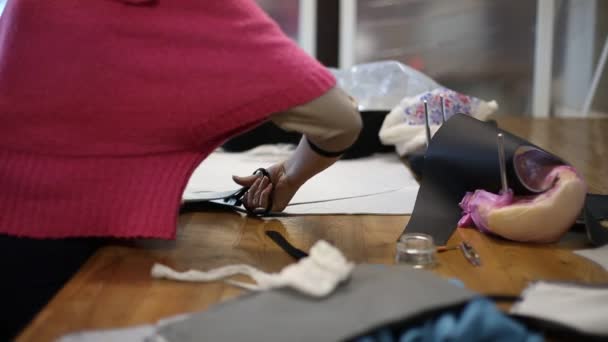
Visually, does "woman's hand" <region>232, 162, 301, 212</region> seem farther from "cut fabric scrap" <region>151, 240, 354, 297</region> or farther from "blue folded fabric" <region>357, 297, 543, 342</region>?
"blue folded fabric" <region>357, 297, 543, 342</region>

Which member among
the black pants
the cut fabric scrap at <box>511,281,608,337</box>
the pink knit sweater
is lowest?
the black pants

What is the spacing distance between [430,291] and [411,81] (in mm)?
1789

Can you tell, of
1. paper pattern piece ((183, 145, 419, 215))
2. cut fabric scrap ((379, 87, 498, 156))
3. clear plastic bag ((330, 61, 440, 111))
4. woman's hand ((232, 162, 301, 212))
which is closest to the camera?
woman's hand ((232, 162, 301, 212))

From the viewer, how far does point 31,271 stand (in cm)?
110

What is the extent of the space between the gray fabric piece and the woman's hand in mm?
549

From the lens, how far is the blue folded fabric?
2.53ft

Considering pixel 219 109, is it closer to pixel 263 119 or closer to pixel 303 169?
pixel 263 119

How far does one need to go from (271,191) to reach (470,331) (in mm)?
722

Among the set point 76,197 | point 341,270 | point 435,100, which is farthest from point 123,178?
point 435,100

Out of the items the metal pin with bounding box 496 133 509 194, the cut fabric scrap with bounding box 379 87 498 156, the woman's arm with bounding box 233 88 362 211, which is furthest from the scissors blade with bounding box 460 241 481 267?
the cut fabric scrap with bounding box 379 87 498 156

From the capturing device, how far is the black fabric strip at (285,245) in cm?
116

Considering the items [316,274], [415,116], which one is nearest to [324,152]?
[316,274]

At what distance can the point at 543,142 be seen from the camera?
2420 millimetres

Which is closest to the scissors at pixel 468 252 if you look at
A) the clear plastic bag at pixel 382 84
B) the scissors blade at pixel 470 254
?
the scissors blade at pixel 470 254
